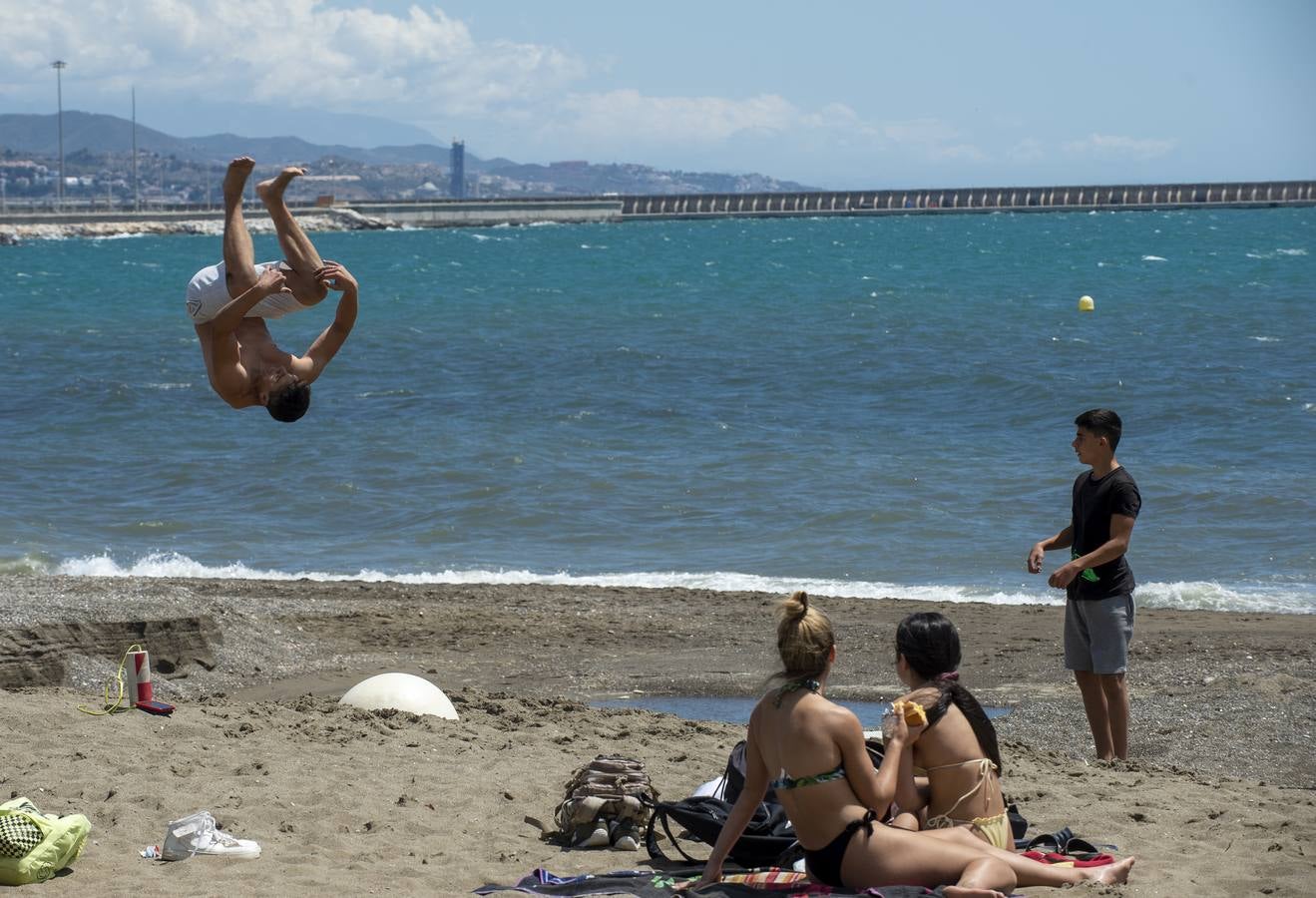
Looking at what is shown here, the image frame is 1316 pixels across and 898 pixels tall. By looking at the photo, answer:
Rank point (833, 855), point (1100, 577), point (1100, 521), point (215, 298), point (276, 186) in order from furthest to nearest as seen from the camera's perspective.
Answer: point (1100, 577) < point (1100, 521) < point (215, 298) < point (276, 186) < point (833, 855)

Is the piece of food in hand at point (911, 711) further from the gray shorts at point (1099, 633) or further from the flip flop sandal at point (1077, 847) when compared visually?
the gray shorts at point (1099, 633)

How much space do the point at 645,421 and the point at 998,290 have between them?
2840 cm

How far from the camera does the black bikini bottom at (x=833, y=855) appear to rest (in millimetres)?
5520

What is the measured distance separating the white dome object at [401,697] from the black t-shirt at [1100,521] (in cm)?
375

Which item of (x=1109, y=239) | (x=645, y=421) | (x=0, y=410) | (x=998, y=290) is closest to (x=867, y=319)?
(x=998, y=290)

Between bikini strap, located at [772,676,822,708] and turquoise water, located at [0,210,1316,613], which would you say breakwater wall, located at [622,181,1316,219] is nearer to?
turquoise water, located at [0,210,1316,613]

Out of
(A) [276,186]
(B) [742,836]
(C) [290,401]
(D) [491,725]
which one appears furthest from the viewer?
(D) [491,725]

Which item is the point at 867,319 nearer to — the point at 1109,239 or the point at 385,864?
the point at 385,864

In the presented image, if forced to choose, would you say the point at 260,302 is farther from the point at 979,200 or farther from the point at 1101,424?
the point at 979,200

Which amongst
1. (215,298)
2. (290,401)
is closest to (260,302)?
(215,298)

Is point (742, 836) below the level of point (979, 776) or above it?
below

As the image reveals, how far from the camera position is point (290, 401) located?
730 centimetres

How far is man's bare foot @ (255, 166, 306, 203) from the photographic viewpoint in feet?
22.6

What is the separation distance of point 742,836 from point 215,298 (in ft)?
11.3
